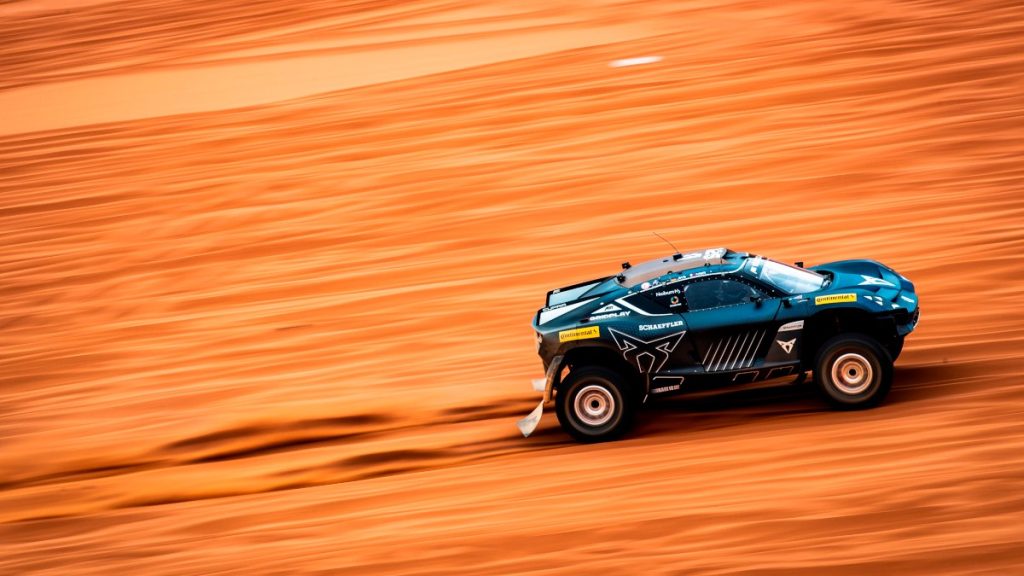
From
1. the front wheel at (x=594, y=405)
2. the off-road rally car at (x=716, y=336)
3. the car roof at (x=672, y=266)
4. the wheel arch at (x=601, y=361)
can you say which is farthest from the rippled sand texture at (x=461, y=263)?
the car roof at (x=672, y=266)

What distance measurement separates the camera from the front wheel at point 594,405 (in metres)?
9.89

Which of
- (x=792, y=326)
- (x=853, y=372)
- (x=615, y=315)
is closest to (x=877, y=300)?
(x=853, y=372)

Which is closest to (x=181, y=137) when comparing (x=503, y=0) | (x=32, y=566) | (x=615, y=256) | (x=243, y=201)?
(x=243, y=201)

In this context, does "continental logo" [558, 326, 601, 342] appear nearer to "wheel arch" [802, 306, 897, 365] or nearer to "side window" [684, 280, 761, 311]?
"side window" [684, 280, 761, 311]

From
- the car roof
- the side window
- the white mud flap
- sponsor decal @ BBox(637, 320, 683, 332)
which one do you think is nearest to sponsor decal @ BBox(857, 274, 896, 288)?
the side window

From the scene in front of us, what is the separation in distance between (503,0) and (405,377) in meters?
14.2

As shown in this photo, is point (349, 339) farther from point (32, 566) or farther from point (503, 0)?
point (503, 0)

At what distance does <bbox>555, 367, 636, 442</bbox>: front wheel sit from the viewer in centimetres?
989

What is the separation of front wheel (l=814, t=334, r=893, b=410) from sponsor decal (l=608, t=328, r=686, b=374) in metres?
1.27

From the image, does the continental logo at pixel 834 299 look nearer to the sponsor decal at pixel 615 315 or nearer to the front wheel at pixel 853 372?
the front wheel at pixel 853 372

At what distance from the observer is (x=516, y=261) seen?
1494 centimetres

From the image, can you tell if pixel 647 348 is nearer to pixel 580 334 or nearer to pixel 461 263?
pixel 580 334

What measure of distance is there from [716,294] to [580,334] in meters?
1.26

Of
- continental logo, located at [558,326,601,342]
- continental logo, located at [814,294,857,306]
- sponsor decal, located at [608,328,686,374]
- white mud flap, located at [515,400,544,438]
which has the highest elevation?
continental logo, located at [558,326,601,342]
